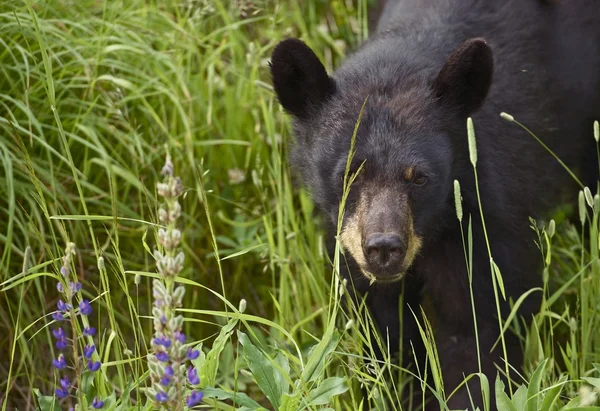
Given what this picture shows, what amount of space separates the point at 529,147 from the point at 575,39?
896 mm

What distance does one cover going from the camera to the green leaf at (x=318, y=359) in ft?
8.80

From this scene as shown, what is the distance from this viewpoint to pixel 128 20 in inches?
187

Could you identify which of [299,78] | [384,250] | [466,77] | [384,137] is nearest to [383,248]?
[384,250]

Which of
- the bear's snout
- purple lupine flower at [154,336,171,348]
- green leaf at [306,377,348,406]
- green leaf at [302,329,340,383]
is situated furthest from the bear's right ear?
purple lupine flower at [154,336,171,348]

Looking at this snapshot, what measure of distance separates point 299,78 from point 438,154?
2.17 feet

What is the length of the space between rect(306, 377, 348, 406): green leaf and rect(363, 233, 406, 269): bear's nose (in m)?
0.58

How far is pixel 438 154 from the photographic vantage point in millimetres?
3443

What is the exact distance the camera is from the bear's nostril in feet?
10.1

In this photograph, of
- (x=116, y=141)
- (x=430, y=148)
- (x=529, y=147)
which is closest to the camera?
(x=430, y=148)

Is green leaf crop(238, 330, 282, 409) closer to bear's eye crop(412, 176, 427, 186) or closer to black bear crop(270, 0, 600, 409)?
black bear crop(270, 0, 600, 409)

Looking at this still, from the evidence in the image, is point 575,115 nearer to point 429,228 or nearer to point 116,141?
point 429,228

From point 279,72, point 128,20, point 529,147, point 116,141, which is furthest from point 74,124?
point 529,147

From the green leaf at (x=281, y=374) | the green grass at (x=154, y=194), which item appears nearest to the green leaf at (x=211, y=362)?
the green leaf at (x=281, y=374)

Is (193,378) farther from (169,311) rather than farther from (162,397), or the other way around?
(169,311)
